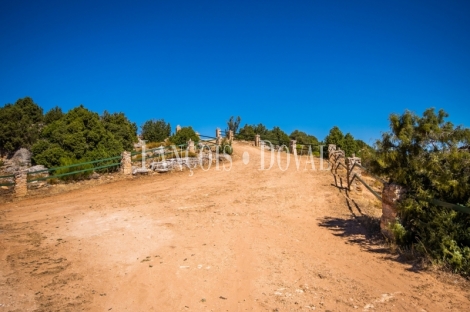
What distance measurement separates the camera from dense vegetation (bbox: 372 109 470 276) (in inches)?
204

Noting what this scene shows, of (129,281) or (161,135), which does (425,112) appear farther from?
(161,135)

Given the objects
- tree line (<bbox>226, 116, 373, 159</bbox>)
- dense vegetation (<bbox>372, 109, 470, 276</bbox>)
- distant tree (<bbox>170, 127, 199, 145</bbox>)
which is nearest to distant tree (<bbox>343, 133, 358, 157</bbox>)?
tree line (<bbox>226, 116, 373, 159</bbox>)

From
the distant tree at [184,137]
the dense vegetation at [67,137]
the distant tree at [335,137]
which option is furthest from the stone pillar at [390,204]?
the distant tree at [335,137]

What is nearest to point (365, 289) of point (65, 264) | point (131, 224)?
point (65, 264)

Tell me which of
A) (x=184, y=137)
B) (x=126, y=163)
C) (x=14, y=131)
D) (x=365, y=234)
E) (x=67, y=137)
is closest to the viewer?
(x=365, y=234)

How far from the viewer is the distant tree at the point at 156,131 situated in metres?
30.8

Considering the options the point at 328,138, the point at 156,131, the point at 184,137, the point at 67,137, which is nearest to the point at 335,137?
the point at 328,138

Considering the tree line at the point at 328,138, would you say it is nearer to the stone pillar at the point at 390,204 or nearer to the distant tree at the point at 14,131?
the stone pillar at the point at 390,204

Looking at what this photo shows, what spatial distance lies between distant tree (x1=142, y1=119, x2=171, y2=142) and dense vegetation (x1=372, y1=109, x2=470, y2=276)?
87.0 feet

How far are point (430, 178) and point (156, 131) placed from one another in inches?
1132

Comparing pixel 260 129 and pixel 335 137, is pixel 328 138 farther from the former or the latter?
pixel 260 129

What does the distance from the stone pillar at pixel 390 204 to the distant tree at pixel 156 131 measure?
2638 centimetres

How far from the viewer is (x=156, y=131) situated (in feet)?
103

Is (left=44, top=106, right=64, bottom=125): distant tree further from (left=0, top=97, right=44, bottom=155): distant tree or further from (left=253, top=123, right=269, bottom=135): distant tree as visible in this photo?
(left=253, top=123, right=269, bottom=135): distant tree
